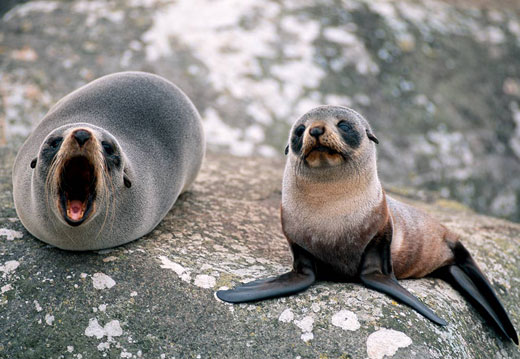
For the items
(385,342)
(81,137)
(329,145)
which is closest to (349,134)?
(329,145)

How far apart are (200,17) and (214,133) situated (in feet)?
7.10

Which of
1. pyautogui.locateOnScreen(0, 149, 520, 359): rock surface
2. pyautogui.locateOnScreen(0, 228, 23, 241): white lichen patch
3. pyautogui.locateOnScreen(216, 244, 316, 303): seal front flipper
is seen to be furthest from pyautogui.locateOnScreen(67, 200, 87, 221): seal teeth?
pyautogui.locateOnScreen(216, 244, 316, 303): seal front flipper

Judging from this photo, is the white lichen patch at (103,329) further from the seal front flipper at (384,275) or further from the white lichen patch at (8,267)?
the seal front flipper at (384,275)

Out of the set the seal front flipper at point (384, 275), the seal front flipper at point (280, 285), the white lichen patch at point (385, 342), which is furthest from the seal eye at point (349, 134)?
the white lichen patch at point (385, 342)

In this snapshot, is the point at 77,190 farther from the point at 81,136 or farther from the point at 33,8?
the point at 33,8

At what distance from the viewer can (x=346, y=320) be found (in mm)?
2953

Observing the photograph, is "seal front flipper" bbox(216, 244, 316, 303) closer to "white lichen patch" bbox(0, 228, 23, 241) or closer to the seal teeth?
the seal teeth

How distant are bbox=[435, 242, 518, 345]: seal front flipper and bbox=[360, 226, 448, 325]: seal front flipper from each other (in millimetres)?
690

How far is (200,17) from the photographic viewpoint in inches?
322

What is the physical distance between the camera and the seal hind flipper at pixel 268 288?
3066 millimetres

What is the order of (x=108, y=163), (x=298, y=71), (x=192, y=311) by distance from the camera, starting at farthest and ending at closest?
(x=298, y=71) → (x=108, y=163) → (x=192, y=311)

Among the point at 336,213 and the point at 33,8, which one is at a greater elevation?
the point at 33,8

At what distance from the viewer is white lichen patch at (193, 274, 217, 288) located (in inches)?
127

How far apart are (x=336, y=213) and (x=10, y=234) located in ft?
7.06
